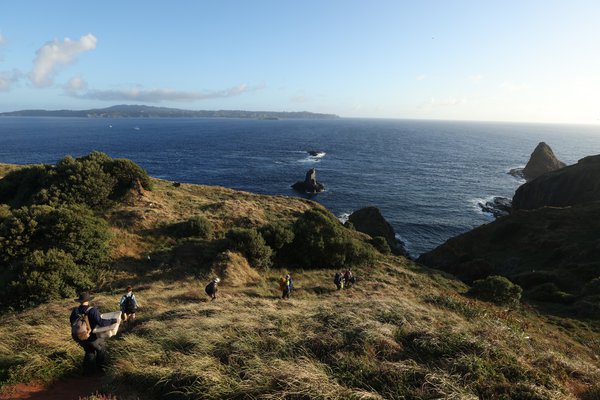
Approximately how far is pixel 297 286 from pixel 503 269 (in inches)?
1216

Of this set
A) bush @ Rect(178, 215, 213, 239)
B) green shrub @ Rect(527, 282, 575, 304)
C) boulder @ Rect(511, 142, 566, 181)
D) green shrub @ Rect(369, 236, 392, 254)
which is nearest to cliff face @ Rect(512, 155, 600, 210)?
boulder @ Rect(511, 142, 566, 181)

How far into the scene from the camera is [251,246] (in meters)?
24.8

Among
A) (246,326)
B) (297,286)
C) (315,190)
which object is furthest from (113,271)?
(315,190)

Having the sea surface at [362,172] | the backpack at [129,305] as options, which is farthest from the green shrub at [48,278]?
the sea surface at [362,172]

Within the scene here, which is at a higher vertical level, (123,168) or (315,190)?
(123,168)

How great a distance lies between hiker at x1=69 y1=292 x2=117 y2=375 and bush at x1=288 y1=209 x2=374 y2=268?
19515mm

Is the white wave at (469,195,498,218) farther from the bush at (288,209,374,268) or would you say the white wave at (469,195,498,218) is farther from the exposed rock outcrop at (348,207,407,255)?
the bush at (288,209,374,268)

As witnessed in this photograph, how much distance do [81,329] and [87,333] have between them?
0.18 m

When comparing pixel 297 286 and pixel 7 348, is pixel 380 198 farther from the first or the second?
pixel 7 348

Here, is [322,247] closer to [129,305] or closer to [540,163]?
[129,305]

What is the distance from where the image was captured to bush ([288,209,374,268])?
91.9ft

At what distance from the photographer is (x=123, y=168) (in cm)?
3341

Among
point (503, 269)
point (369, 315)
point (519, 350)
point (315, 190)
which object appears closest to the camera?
point (519, 350)

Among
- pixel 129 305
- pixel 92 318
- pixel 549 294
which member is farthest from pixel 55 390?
pixel 549 294
